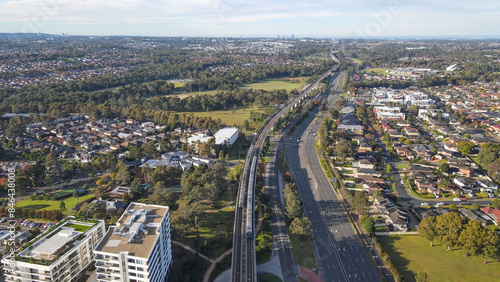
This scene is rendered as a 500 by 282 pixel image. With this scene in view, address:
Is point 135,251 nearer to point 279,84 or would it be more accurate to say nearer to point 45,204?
point 45,204

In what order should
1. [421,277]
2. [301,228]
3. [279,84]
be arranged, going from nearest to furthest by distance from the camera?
[421,277]
[301,228]
[279,84]

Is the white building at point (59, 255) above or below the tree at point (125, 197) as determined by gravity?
above

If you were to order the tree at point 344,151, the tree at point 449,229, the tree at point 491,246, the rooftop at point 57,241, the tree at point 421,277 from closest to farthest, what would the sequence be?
the rooftop at point 57,241
the tree at point 421,277
the tree at point 491,246
the tree at point 449,229
the tree at point 344,151

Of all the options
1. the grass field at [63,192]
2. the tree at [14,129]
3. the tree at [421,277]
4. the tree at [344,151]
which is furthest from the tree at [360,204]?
the tree at [14,129]

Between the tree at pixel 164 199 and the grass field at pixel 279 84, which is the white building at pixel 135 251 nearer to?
the tree at pixel 164 199

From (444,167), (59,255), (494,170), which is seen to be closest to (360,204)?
(444,167)

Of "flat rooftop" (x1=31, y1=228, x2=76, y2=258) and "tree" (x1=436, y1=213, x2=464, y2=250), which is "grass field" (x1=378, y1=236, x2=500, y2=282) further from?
"flat rooftop" (x1=31, y1=228, x2=76, y2=258)
